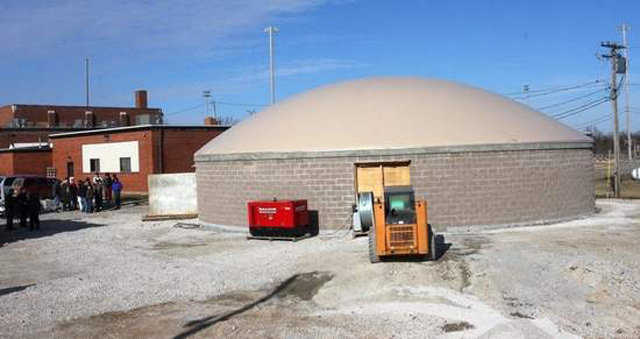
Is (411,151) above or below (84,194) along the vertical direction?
above

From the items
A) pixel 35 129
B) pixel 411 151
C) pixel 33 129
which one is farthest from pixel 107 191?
pixel 35 129

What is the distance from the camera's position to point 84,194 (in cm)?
2975

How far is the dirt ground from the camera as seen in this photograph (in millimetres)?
9211

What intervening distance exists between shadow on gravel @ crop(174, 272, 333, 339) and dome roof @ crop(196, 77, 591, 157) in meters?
7.05

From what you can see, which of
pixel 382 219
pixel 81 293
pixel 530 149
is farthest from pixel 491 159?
pixel 81 293

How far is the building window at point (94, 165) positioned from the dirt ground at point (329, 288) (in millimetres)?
29109

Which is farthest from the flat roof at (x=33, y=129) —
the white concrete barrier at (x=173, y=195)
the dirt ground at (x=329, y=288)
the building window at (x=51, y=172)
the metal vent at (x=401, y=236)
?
the metal vent at (x=401, y=236)

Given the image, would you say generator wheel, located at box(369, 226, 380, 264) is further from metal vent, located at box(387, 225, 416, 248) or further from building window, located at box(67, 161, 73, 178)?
building window, located at box(67, 161, 73, 178)

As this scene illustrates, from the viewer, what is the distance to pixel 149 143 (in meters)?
40.9

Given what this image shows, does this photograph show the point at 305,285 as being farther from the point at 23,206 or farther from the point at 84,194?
the point at 84,194

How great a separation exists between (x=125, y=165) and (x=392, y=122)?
2849 cm

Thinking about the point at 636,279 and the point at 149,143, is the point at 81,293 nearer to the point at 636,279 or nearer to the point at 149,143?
the point at 636,279

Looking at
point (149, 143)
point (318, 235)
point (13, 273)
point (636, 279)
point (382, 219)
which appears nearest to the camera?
point (636, 279)

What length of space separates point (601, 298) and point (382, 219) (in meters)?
4.46
